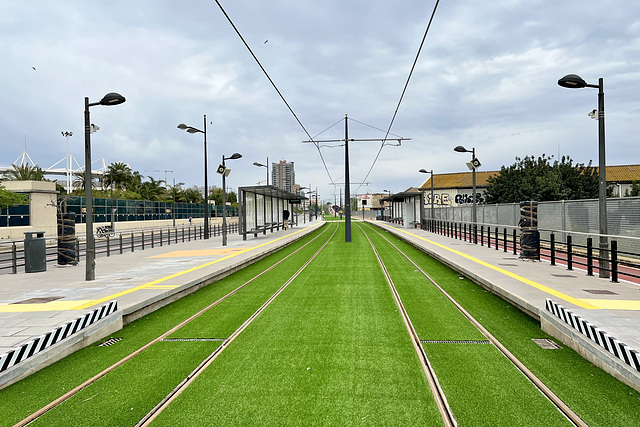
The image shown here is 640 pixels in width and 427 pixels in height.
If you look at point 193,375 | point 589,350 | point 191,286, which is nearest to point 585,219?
point 589,350

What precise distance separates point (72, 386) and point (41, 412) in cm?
62

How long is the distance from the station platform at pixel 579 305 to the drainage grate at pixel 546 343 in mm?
160

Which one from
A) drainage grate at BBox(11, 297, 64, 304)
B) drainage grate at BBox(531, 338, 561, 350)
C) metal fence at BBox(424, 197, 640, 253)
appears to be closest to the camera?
drainage grate at BBox(531, 338, 561, 350)

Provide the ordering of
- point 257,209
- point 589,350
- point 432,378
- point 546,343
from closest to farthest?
point 432,378
point 589,350
point 546,343
point 257,209

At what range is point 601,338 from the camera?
16.9 feet

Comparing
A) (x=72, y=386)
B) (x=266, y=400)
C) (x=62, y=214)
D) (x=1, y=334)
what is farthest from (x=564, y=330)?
(x=62, y=214)

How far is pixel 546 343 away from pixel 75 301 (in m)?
8.43

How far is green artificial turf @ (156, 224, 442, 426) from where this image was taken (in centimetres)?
381

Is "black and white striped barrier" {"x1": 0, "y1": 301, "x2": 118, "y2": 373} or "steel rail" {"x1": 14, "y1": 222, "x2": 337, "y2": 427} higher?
"black and white striped barrier" {"x1": 0, "y1": 301, "x2": 118, "y2": 373}

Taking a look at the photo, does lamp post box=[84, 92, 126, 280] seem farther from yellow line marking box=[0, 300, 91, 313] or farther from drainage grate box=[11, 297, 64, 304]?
yellow line marking box=[0, 300, 91, 313]

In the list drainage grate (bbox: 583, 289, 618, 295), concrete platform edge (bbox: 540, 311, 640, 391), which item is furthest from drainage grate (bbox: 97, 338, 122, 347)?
drainage grate (bbox: 583, 289, 618, 295)

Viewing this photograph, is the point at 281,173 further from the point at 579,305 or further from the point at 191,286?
the point at 579,305

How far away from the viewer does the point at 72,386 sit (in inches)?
181

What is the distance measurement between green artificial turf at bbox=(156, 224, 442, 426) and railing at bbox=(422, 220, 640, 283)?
5972 mm
